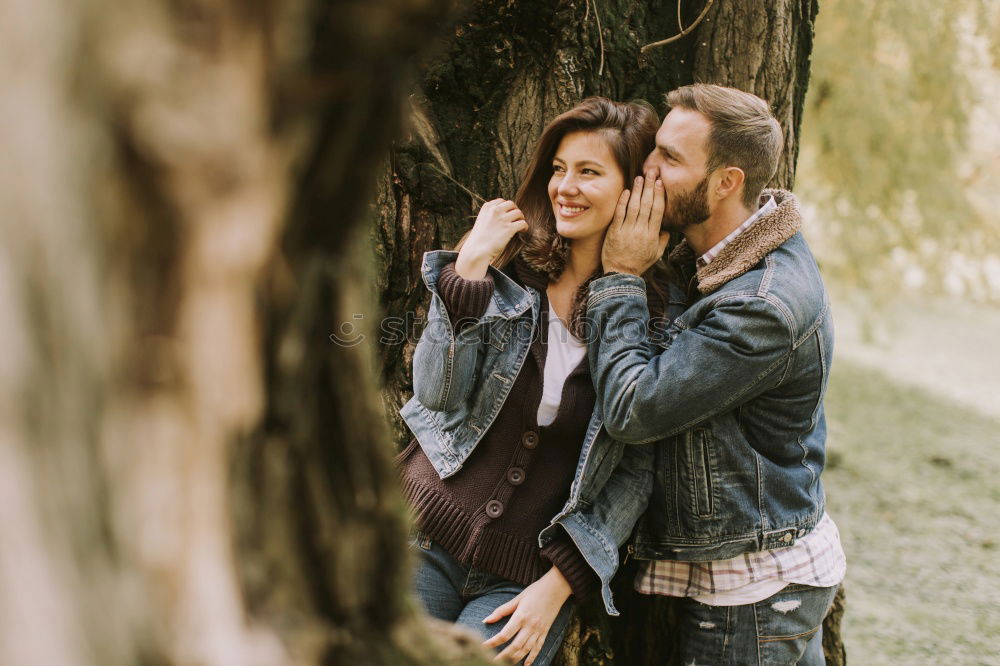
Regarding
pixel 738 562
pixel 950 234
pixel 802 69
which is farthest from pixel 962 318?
pixel 738 562

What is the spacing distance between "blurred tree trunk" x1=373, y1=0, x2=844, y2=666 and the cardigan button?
0.47 metres

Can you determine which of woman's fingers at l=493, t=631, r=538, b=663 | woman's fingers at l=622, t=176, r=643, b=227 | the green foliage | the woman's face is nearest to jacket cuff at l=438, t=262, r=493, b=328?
the woman's face

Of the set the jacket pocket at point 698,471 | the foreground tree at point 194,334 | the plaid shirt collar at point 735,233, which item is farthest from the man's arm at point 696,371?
the foreground tree at point 194,334

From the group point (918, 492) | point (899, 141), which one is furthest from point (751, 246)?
point (918, 492)

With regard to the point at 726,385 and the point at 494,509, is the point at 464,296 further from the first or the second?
the point at 726,385

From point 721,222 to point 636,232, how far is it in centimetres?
26

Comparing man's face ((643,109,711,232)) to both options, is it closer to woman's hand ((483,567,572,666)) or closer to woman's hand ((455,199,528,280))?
woman's hand ((455,199,528,280))

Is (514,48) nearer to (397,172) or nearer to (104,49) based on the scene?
(397,172)

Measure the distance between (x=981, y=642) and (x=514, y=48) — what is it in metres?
3.70

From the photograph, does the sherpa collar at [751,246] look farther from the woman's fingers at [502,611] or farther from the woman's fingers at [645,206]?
the woman's fingers at [502,611]

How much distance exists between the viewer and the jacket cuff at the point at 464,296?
2.04 meters

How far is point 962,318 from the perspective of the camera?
37.3 feet

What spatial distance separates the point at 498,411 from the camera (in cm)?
215

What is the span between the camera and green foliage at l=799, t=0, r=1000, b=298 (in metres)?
5.34
